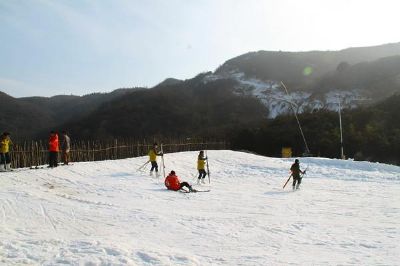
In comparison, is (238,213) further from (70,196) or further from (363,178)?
(363,178)

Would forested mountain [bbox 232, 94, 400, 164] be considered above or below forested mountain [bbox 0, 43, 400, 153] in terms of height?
below

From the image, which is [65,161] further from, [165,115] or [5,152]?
[165,115]

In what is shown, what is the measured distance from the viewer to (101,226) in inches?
412

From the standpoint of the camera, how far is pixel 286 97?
98.2m

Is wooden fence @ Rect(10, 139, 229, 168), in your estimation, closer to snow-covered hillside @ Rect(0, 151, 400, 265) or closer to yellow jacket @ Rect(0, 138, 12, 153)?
yellow jacket @ Rect(0, 138, 12, 153)

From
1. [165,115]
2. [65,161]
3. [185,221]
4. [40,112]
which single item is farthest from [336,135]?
[40,112]

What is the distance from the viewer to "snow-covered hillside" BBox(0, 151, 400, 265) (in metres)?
8.21

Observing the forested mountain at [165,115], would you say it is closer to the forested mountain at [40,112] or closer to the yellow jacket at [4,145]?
the forested mountain at [40,112]

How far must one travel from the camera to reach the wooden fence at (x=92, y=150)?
20953 millimetres

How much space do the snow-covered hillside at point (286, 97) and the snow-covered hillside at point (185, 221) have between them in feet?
155

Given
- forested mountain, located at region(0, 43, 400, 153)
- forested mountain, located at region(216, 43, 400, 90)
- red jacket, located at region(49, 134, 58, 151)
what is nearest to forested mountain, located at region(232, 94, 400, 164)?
forested mountain, located at region(0, 43, 400, 153)

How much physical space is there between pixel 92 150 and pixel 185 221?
624 inches

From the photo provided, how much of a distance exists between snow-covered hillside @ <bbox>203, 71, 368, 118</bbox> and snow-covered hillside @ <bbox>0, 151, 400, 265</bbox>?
155ft

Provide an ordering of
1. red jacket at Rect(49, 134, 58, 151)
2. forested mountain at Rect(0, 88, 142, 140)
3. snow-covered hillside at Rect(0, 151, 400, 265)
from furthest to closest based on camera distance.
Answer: forested mountain at Rect(0, 88, 142, 140)
red jacket at Rect(49, 134, 58, 151)
snow-covered hillside at Rect(0, 151, 400, 265)
